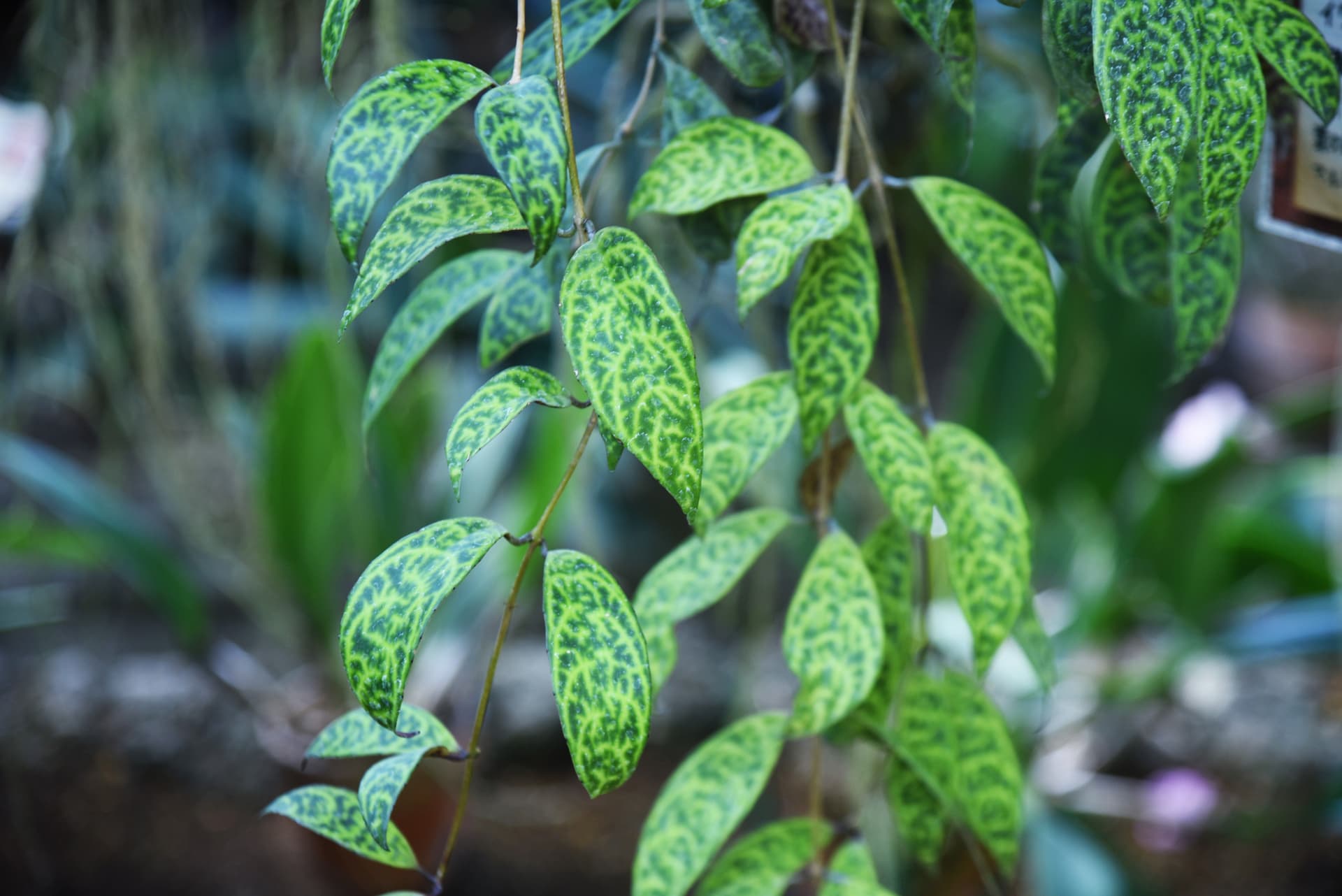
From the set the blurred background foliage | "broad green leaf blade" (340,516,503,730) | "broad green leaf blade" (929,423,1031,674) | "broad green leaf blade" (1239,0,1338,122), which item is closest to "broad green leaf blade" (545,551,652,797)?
"broad green leaf blade" (340,516,503,730)

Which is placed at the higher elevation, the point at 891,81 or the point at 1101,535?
the point at 891,81

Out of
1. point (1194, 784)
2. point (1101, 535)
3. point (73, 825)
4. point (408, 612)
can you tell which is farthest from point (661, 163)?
point (73, 825)

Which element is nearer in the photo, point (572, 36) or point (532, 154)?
point (532, 154)

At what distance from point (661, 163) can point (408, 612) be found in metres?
Answer: 0.18

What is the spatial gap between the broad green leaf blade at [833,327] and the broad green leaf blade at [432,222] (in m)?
0.10

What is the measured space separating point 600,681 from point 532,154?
0.13 metres

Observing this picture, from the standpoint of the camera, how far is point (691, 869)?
0.38 m

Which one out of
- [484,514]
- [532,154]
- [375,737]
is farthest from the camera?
[484,514]

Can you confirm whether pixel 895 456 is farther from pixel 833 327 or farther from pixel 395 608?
pixel 395 608

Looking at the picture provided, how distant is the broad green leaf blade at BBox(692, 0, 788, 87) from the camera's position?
399 millimetres

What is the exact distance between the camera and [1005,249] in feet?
1.31

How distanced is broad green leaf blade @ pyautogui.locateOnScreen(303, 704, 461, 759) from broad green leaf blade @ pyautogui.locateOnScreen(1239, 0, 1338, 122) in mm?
321

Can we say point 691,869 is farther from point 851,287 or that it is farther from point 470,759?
point 851,287

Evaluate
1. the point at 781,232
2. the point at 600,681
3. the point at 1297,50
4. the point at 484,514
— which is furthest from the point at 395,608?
the point at 484,514
